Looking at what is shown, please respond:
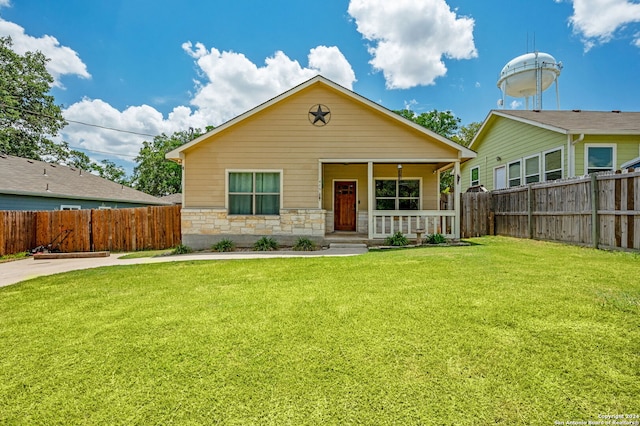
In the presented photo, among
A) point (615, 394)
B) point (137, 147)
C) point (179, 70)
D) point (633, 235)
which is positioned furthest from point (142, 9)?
point (137, 147)

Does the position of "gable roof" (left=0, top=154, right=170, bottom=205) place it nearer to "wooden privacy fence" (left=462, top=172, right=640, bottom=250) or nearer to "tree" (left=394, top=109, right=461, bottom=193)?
"wooden privacy fence" (left=462, top=172, right=640, bottom=250)

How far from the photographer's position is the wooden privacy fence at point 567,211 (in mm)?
6418

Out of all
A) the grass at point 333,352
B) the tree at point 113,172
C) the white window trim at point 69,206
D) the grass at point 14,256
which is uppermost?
the tree at point 113,172

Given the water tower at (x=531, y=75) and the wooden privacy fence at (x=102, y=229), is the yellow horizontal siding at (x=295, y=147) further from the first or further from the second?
the water tower at (x=531, y=75)

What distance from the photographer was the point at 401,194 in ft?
40.2

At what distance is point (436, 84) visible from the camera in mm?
19125

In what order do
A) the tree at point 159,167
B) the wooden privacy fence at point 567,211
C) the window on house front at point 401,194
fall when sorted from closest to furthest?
the wooden privacy fence at point 567,211 < the window on house front at point 401,194 < the tree at point 159,167

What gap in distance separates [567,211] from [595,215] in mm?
1006

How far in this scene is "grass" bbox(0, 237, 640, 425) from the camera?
177cm

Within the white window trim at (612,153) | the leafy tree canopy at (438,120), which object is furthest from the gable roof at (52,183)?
the white window trim at (612,153)

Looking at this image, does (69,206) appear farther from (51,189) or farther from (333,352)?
(333,352)

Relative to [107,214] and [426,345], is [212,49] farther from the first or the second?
[426,345]

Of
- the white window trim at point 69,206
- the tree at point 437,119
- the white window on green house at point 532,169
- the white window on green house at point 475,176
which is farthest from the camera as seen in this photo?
the tree at point 437,119

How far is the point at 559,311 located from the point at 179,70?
19.7 metres
